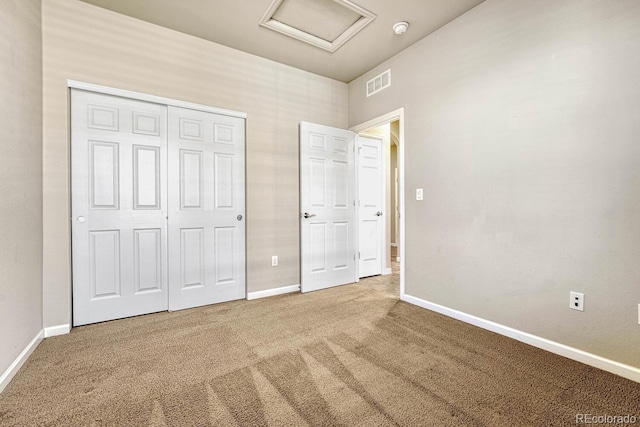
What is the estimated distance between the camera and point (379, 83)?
3344 millimetres

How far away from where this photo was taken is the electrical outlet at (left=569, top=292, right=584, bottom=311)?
5.98 ft

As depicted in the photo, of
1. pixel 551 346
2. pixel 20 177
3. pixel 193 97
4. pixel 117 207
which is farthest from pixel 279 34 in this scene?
pixel 551 346

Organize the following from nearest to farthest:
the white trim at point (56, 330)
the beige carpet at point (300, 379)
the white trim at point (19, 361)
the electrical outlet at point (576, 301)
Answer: the beige carpet at point (300, 379), the white trim at point (19, 361), the electrical outlet at point (576, 301), the white trim at point (56, 330)

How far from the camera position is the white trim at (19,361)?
5.10 ft

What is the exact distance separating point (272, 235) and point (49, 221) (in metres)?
1.90

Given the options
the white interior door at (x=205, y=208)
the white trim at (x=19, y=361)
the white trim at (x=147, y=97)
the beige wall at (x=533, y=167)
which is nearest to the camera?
the white trim at (x=19, y=361)

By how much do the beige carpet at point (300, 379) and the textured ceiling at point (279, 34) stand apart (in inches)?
107

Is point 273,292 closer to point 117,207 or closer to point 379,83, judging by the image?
point 117,207

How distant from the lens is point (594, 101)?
5.77 ft

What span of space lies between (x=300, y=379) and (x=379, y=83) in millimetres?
3157

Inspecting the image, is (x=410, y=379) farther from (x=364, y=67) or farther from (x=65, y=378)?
(x=364, y=67)

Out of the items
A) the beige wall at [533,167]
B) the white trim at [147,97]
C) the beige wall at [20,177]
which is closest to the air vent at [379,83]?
the beige wall at [533,167]

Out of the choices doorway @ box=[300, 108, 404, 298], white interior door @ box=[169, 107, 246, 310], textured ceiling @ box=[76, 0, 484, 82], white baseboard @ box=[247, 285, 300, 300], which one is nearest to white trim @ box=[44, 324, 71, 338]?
white interior door @ box=[169, 107, 246, 310]

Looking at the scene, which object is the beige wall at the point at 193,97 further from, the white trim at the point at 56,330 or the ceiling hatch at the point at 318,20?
the ceiling hatch at the point at 318,20
